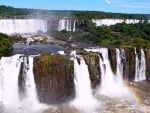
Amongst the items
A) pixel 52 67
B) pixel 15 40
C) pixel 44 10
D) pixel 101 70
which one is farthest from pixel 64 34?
pixel 44 10

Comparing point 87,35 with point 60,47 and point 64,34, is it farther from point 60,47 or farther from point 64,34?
point 60,47

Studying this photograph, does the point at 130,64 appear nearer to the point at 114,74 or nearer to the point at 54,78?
the point at 114,74

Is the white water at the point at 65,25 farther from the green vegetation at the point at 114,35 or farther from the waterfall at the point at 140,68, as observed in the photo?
the waterfall at the point at 140,68

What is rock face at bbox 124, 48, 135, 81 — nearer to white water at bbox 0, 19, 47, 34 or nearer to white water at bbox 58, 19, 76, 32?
white water at bbox 0, 19, 47, 34

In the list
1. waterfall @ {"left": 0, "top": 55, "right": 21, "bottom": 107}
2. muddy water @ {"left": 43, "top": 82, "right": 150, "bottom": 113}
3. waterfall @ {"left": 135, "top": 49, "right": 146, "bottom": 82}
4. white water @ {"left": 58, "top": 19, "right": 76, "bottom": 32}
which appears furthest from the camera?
white water @ {"left": 58, "top": 19, "right": 76, "bottom": 32}

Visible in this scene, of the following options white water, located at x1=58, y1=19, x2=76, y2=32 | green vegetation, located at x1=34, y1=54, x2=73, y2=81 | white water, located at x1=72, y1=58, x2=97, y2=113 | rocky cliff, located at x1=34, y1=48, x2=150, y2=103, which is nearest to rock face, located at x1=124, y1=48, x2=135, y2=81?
rocky cliff, located at x1=34, y1=48, x2=150, y2=103

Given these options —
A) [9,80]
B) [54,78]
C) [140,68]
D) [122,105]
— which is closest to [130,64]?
[140,68]

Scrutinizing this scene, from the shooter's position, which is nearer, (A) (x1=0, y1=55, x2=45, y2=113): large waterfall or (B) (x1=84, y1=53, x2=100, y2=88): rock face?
(A) (x1=0, y1=55, x2=45, y2=113): large waterfall
